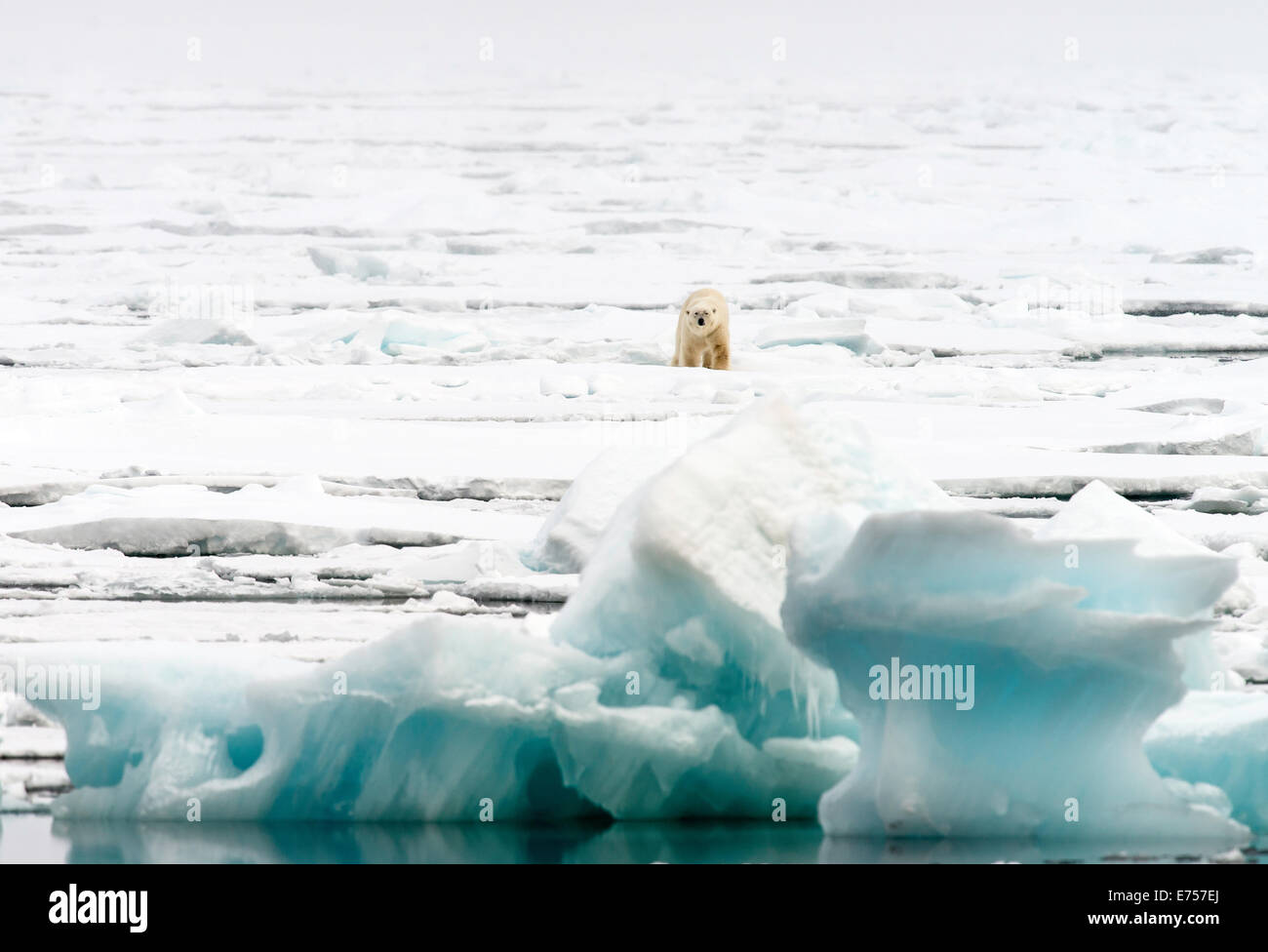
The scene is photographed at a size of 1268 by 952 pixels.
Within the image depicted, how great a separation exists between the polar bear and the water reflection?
599 cm

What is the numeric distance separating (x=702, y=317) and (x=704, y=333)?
0.36 ft

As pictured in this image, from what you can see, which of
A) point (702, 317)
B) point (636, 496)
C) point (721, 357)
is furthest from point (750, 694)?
point (721, 357)

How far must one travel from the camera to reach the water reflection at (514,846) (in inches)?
95.2


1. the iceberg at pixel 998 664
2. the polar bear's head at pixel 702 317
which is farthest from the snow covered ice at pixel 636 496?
the polar bear's head at pixel 702 317

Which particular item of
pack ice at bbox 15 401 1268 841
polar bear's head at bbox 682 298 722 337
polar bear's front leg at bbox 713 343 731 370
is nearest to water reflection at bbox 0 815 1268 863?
pack ice at bbox 15 401 1268 841

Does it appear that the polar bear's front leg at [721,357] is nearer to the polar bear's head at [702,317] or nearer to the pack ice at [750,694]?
the polar bear's head at [702,317]

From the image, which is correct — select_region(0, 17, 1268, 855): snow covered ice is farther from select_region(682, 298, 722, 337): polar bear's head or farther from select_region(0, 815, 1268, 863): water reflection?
select_region(682, 298, 722, 337): polar bear's head

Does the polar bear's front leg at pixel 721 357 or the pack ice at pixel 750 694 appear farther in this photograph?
the polar bear's front leg at pixel 721 357

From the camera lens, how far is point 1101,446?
662cm

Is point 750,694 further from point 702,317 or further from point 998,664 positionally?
point 702,317

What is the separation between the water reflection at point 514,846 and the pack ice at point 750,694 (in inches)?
1.8

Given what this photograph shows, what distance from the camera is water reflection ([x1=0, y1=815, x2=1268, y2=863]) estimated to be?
2.42 metres

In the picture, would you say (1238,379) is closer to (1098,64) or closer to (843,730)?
(843,730)
